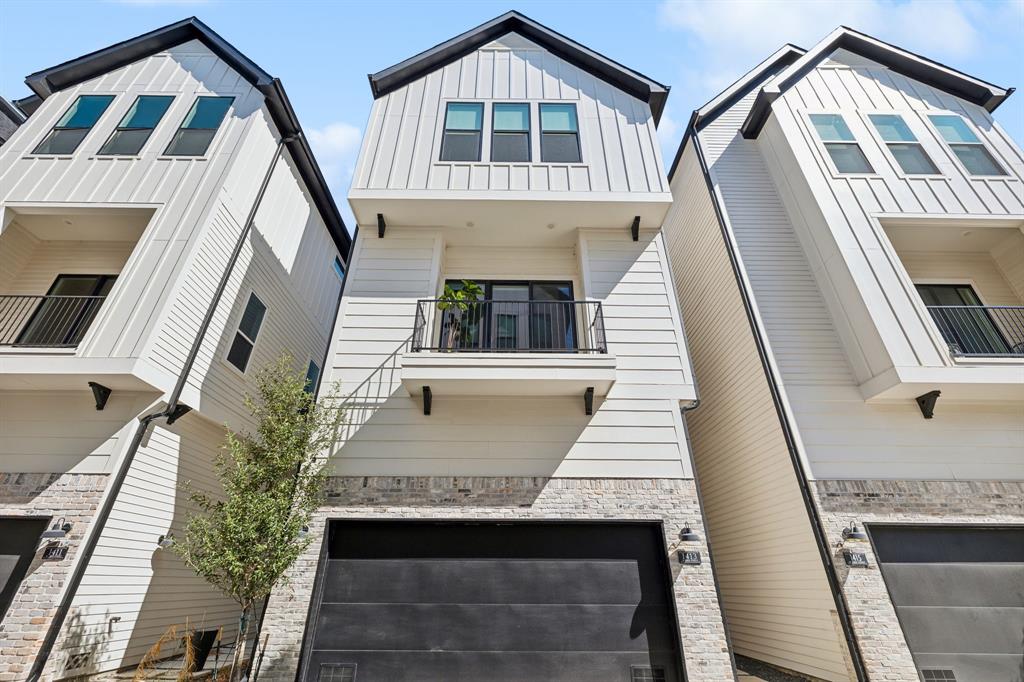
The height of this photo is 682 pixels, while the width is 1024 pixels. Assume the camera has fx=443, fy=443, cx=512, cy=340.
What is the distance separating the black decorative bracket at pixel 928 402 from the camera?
6.52 metres

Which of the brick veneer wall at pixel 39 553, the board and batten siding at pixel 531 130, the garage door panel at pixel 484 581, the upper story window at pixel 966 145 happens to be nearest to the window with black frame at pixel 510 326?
the board and batten siding at pixel 531 130

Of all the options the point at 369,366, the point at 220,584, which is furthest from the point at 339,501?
the point at 369,366

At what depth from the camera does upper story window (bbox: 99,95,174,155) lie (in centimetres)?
850

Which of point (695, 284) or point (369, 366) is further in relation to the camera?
point (695, 284)

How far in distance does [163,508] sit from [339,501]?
10.3 feet

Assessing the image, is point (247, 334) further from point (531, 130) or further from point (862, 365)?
point (862, 365)

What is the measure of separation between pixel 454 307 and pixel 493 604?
444 centimetres

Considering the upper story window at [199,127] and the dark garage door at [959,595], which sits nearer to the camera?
the dark garage door at [959,595]

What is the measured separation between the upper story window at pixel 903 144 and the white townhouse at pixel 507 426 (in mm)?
4825

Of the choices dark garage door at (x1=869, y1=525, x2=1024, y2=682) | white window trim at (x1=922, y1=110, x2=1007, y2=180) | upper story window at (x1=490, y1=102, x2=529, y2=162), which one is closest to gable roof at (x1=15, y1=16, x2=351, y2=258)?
upper story window at (x1=490, y1=102, x2=529, y2=162)

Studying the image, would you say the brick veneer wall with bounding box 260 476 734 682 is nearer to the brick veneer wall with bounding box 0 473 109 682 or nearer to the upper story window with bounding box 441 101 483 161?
the brick veneer wall with bounding box 0 473 109 682

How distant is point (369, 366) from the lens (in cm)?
687

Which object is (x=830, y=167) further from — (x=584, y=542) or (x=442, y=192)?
(x=584, y=542)

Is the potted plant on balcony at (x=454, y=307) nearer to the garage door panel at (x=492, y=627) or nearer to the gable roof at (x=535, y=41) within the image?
the garage door panel at (x=492, y=627)
